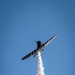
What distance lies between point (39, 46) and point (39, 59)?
6825 mm

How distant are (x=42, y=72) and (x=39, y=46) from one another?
10.8 metres

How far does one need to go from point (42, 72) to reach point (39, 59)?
5969mm

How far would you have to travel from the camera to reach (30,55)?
149 metres

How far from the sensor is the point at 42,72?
478 feet

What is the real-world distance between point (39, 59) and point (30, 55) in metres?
4.20

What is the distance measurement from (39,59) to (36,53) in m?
3.83

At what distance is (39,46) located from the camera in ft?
474

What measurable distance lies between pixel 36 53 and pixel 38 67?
20.7 feet

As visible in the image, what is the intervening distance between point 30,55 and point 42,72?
30.1ft

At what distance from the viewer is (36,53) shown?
145875mm

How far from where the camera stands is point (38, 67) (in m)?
148

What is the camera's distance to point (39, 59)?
148 meters
